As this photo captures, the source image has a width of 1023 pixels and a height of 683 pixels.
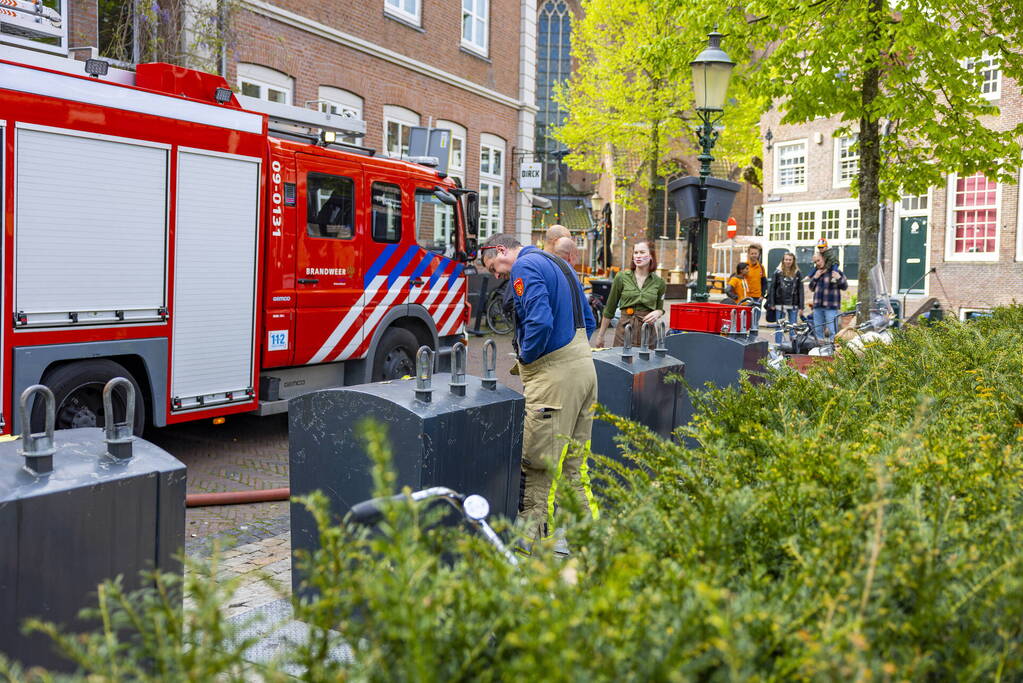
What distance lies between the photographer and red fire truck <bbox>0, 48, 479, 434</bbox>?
6.33 meters

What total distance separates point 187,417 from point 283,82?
9.59m

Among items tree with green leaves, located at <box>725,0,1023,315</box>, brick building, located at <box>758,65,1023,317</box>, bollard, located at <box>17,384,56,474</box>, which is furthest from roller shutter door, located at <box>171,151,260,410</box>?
brick building, located at <box>758,65,1023,317</box>

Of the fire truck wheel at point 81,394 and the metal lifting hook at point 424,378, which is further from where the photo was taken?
the fire truck wheel at point 81,394

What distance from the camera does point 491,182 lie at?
21625mm

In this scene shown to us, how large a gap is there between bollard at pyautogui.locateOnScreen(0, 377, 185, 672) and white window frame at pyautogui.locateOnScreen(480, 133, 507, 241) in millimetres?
18380

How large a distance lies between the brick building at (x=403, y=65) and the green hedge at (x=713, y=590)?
37.4 ft

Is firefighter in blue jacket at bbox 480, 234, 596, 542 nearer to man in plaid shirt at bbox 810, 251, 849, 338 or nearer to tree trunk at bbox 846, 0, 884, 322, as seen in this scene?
tree trunk at bbox 846, 0, 884, 322

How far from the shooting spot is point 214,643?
151cm

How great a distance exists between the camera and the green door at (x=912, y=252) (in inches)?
1099

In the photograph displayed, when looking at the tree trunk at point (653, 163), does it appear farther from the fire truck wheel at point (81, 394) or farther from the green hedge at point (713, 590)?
the green hedge at point (713, 590)

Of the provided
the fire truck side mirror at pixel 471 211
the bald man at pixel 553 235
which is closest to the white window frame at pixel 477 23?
the fire truck side mirror at pixel 471 211

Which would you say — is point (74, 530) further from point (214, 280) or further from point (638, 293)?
point (638, 293)

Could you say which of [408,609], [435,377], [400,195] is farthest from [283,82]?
[408,609]

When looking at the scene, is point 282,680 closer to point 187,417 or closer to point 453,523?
point 453,523
